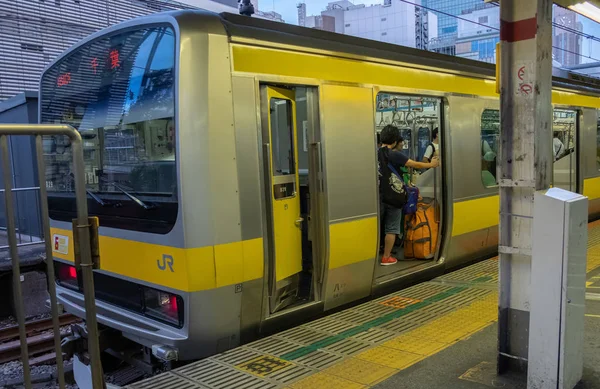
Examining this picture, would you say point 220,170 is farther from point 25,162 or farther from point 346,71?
point 25,162

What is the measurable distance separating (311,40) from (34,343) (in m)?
4.57

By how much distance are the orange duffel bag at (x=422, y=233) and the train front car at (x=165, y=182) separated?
279cm

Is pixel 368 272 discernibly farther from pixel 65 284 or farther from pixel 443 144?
pixel 65 284

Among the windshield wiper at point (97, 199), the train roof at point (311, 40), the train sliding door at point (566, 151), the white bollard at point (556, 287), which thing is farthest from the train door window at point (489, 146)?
the windshield wiper at point (97, 199)

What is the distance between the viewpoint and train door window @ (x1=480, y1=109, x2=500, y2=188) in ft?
20.2

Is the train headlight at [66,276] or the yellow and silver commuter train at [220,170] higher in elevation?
the yellow and silver commuter train at [220,170]

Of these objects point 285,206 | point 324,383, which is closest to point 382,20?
point 285,206

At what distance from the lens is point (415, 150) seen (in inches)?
313

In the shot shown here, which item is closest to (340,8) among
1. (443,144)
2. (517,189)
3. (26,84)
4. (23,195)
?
(26,84)

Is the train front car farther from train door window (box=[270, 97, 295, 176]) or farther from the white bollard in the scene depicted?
the white bollard

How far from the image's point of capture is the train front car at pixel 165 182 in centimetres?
333

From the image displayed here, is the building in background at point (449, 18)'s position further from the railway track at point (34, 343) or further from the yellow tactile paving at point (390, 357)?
the yellow tactile paving at point (390, 357)

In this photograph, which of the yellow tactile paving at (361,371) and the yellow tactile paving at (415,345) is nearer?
the yellow tactile paving at (361,371)

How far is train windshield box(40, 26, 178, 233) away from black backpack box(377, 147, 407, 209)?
2903 mm
